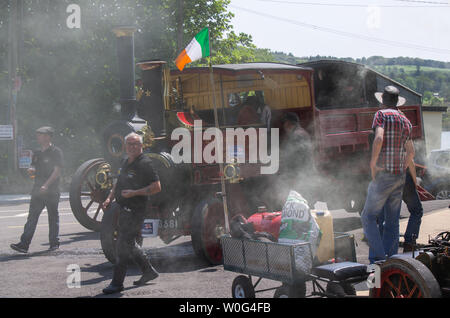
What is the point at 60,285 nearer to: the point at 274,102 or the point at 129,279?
the point at 129,279

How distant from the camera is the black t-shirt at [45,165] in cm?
866

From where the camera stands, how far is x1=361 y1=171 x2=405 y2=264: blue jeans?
17.5 ft

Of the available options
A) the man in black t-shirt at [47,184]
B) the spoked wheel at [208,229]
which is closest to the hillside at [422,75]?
the man in black t-shirt at [47,184]

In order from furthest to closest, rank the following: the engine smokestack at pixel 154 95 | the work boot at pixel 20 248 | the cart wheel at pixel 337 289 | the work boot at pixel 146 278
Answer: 1. the engine smokestack at pixel 154 95
2. the work boot at pixel 20 248
3. the work boot at pixel 146 278
4. the cart wheel at pixel 337 289

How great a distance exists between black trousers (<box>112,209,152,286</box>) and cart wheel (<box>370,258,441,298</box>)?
2800 millimetres

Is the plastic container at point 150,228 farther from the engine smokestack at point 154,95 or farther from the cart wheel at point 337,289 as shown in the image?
the cart wheel at point 337,289

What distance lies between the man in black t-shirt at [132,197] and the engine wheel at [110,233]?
88 cm

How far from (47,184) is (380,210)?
5.22 m

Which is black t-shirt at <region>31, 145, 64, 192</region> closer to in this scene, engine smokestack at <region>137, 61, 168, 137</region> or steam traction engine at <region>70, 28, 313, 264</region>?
steam traction engine at <region>70, 28, 313, 264</region>

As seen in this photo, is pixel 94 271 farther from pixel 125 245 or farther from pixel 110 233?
pixel 125 245

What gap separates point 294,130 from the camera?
741 cm

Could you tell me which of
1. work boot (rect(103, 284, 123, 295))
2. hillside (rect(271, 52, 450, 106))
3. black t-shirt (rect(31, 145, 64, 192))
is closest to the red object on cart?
work boot (rect(103, 284, 123, 295))

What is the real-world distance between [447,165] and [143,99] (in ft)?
27.1

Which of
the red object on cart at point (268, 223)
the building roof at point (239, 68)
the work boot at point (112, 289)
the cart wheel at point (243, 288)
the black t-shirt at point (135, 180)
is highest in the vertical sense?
the building roof at point (239, 68)
